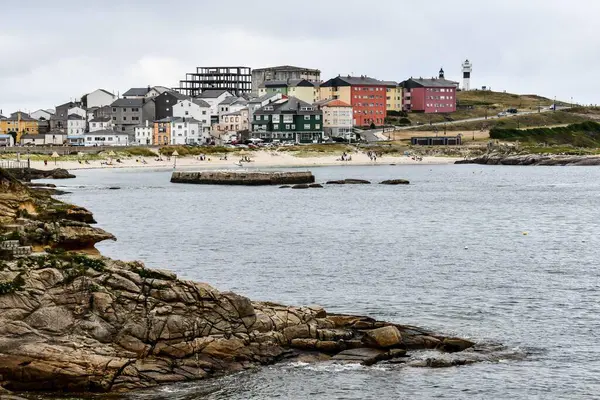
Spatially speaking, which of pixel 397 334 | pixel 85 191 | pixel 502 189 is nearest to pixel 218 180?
pixel 85 191

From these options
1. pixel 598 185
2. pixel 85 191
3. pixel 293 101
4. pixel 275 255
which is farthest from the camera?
pixel 293 101

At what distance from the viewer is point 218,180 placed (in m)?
117

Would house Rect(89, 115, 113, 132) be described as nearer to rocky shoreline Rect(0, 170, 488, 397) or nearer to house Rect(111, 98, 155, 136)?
house Rect(111, 98, 155, 136)

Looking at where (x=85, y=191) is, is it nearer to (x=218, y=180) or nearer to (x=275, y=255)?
(x=218, y=180)

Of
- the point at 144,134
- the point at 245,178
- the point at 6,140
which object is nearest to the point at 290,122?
the point at 144,134

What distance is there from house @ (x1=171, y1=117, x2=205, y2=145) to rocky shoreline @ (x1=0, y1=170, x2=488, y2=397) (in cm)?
15477

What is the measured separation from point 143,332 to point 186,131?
6379 inches

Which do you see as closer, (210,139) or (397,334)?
(397,334)

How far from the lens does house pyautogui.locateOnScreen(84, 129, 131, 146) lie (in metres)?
180

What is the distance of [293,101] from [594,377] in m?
165

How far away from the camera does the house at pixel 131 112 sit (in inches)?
7633

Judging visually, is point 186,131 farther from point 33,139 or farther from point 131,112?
point 33,139

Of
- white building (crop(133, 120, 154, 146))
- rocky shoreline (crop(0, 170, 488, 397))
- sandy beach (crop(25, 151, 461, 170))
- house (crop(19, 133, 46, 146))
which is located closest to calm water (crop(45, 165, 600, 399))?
rocky shoreline (crop(0, 170, 488, 397))

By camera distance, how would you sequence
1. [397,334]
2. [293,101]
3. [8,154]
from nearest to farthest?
1. [397,334]
2. [8,154]
3. [293,101]
